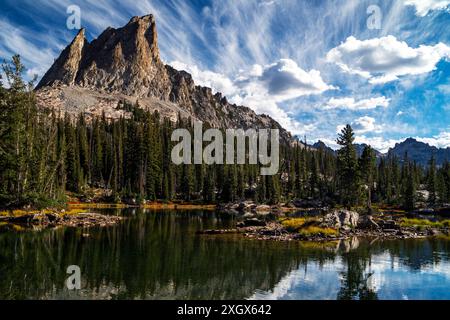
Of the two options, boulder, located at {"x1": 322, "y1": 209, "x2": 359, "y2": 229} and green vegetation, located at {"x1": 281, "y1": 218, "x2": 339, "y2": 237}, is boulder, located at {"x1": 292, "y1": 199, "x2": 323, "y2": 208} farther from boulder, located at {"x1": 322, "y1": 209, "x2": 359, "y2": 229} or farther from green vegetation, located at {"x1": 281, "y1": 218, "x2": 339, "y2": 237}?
green vegetation, located at {"x1": 281, "y1": 218, "x2": 339, "y2": 237}

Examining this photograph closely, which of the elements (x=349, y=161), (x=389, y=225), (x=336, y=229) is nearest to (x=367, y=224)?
(x=389, y=225)

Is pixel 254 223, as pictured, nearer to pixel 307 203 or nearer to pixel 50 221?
pixel 50 221

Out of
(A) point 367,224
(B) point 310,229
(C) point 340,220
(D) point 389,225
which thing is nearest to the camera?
(B) point 310,229

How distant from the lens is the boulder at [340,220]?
54725 millimetres

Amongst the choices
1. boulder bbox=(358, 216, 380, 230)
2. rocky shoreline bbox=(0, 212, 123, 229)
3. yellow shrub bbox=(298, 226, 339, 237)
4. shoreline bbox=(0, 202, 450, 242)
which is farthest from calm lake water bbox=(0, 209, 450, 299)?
boulder bbox=(358, 216, 380, 230)

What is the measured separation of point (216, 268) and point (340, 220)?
30.6 metres

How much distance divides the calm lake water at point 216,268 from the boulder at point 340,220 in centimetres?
751

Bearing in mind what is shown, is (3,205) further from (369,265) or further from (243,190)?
(243,190)

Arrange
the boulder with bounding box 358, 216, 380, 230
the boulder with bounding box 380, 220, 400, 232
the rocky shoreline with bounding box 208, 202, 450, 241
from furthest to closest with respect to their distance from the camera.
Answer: the boulder with bounding box 380, 220, 400, 232
the boulder with bounding box 358, 216, 380, 230
the rocky shoreline with bounding box 208, 202, 450, 241

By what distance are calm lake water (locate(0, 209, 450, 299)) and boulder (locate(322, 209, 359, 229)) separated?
7514 mm

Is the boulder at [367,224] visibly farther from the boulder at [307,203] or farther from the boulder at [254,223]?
the boulder at [307,203]

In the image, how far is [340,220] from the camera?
56.4m

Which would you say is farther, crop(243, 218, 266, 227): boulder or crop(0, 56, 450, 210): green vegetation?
crop(0, 56, 450, 210): green vegetation

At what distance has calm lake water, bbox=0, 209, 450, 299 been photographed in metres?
25.0
